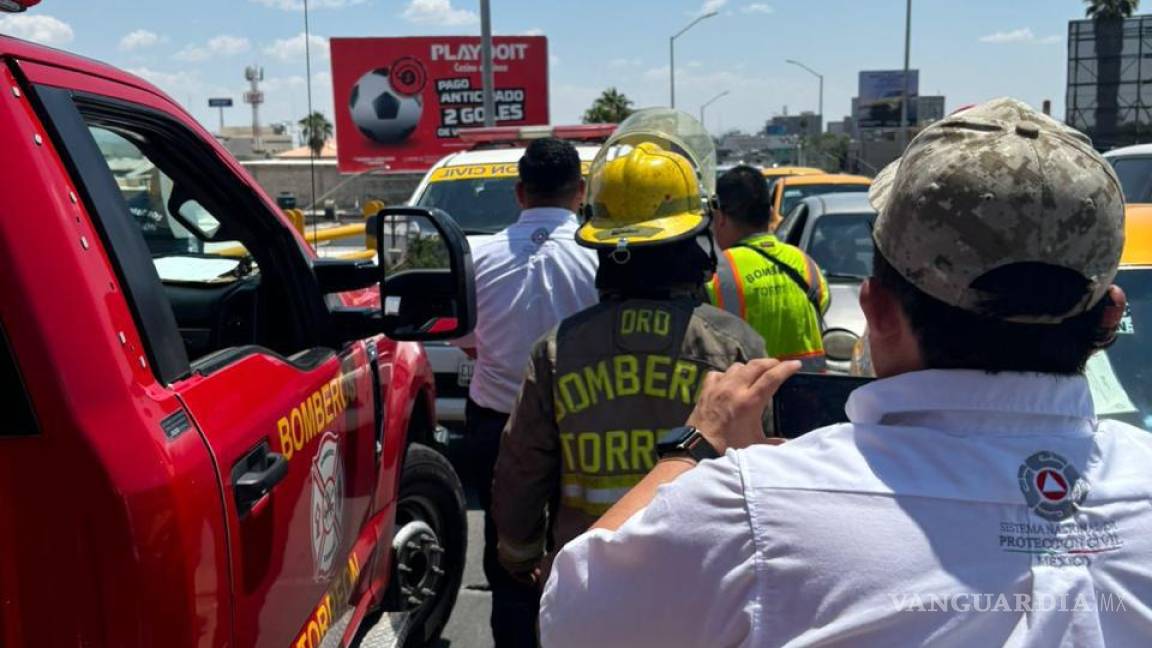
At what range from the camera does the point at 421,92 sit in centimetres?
2750

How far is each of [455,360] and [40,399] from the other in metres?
4.72

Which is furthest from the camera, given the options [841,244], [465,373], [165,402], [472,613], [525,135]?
[525,135]

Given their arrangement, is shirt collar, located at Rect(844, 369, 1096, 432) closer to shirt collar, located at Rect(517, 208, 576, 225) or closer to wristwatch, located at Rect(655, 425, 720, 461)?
wristwatch, located at Rect(655, 425, 720, 461)

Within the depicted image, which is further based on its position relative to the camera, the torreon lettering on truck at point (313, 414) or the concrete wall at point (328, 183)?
the concrete wall at point (328, 183)

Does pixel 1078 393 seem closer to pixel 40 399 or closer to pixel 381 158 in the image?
pixel 40 399

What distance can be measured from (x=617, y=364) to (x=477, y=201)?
553 centimetres

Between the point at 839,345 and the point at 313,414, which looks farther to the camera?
the point at 839,345

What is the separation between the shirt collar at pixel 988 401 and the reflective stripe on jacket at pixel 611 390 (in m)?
1.04

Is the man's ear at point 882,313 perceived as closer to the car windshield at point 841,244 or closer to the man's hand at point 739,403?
the man's hand at point 739,403

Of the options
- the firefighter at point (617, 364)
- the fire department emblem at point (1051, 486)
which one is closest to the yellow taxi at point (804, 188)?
the firefighter at point (617, 364)

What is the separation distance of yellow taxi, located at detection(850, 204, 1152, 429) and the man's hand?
1.49 metres

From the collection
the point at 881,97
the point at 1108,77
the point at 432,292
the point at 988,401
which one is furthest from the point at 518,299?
the point at 881,97

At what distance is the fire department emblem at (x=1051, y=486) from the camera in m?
1.16

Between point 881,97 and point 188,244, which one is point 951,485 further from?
point 881,97
